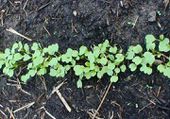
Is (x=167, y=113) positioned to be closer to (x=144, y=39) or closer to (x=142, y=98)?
(x=142, y=98)

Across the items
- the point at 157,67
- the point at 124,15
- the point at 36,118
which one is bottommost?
the point at 36,118

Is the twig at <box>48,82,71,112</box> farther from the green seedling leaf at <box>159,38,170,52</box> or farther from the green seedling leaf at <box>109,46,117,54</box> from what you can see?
the green seedling leaf at <box>159,38,170,52</box>

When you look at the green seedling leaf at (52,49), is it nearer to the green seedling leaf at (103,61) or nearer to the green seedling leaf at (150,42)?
the green seedling leaf at (103,61)

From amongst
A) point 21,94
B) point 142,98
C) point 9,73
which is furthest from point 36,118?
point 142,98

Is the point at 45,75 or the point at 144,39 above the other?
the point at 144,39

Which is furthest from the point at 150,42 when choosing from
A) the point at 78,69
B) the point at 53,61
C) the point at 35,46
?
the point at 35,46

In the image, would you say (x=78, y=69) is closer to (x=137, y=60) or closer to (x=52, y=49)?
(x=52, y=49)

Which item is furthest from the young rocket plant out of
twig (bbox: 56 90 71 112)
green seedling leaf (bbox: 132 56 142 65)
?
twig (bbox: 56 90 71 112)
